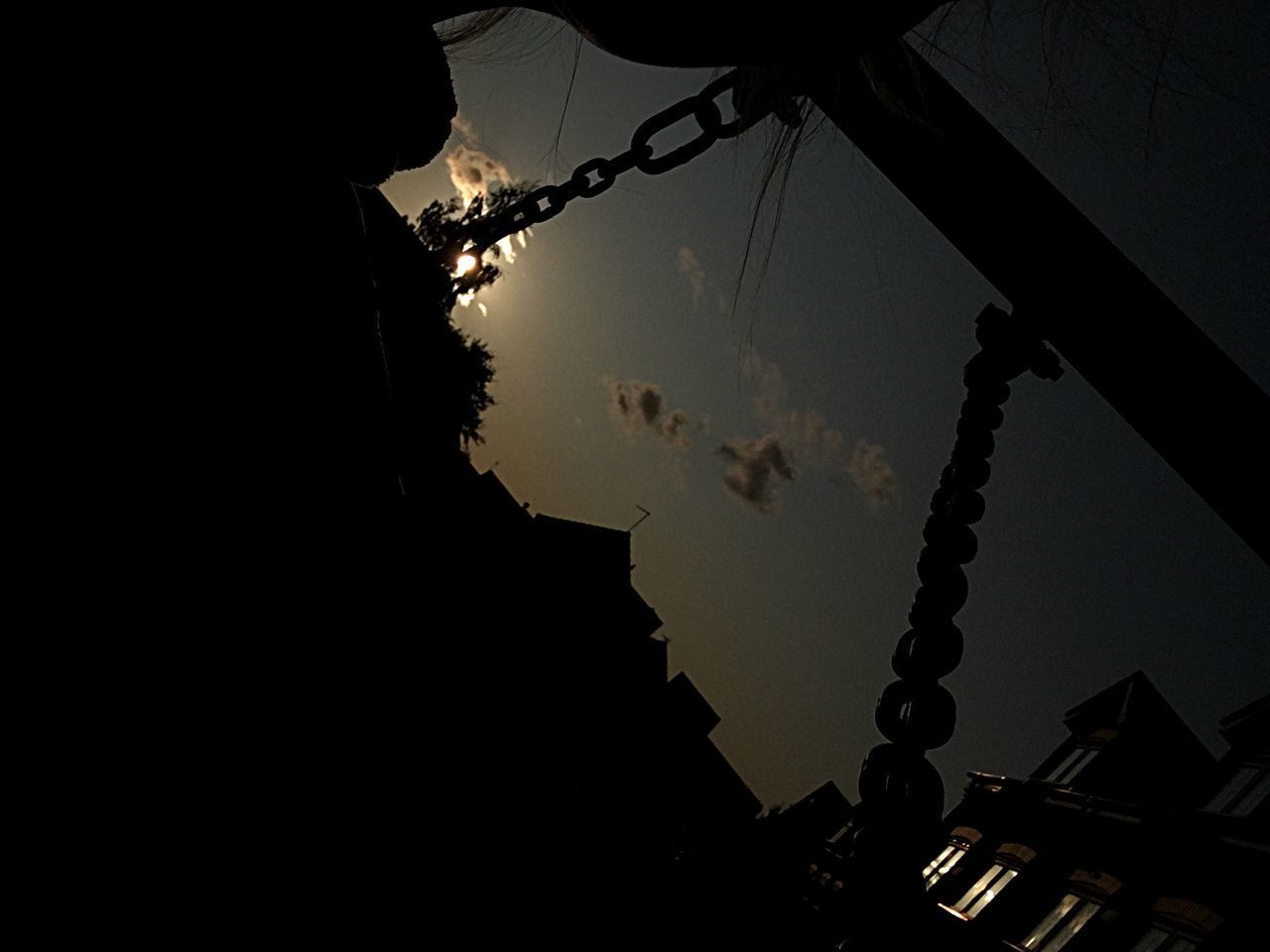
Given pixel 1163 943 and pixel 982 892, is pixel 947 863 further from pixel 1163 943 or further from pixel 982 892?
pixel 1163 943

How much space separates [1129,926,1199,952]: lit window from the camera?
946 centimetres

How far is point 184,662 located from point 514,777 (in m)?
0.77

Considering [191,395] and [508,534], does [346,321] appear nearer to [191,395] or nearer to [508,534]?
[191,395]

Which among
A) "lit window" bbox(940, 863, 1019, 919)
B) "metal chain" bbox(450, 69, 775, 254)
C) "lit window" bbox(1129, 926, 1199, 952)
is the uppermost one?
"metal chain" bbox(450, 69, 775, 254)

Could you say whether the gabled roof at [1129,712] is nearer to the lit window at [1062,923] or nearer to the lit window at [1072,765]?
the lit window at [1072,765]

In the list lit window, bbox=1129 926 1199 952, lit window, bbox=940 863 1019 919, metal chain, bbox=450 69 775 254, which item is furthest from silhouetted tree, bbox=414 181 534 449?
lit window, bbox=940 863 1019 919

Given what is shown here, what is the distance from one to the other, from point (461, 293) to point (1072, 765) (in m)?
20.2

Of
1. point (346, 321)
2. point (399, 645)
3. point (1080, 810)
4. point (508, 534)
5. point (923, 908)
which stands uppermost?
point (508, 534)

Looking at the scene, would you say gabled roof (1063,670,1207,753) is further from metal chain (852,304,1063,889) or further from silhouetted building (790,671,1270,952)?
metal chain (852,304,1063,889)

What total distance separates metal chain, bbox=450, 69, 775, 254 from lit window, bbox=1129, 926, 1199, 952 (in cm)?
1262

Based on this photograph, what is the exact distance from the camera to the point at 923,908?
38.5 inches

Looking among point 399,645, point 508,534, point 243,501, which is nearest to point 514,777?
point 399,645

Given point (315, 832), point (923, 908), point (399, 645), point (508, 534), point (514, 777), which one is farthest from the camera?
point (508, 534)

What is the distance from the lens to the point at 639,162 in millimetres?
1542
